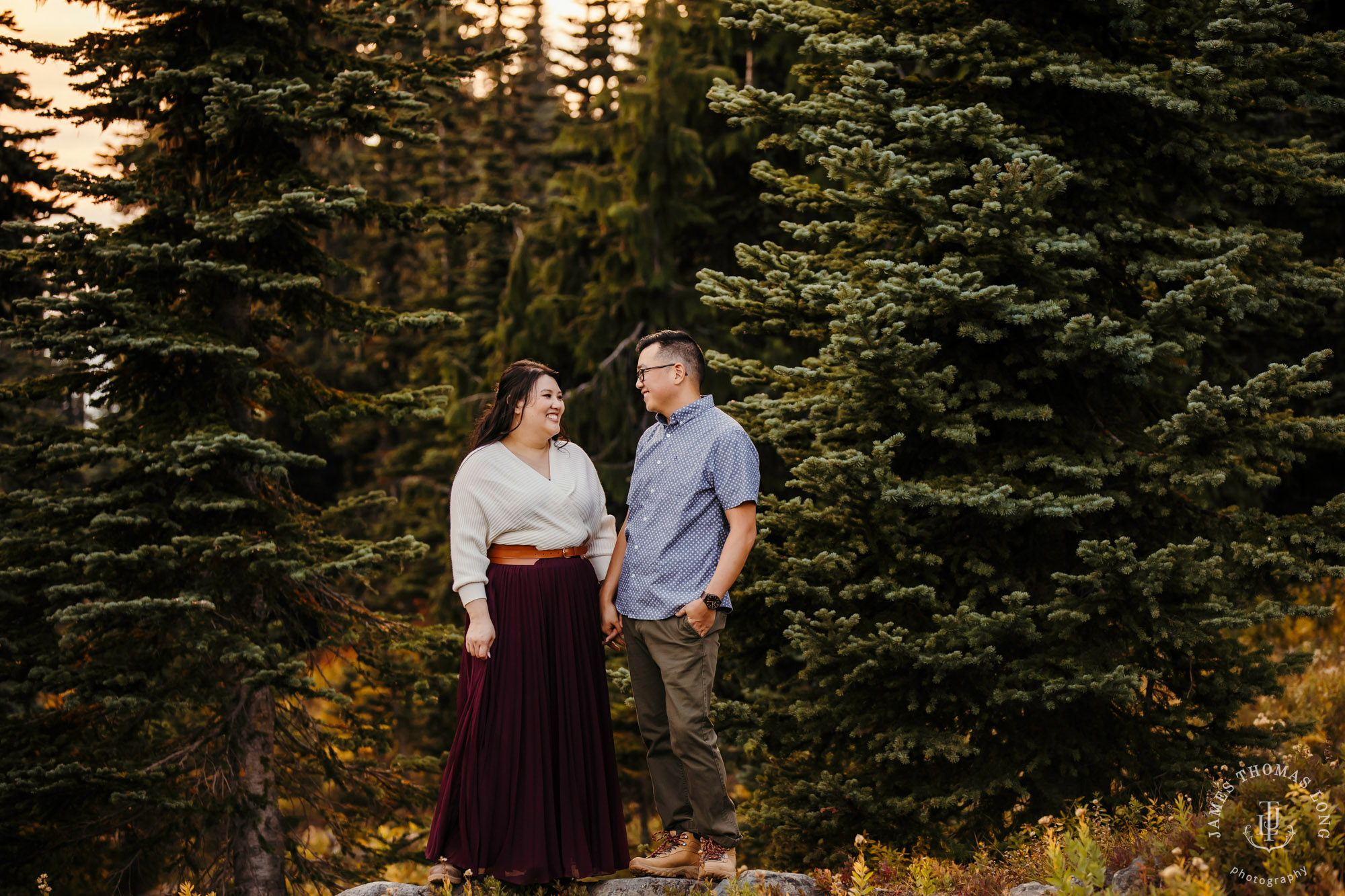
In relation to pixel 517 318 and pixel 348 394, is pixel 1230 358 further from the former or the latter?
pixel 517 318

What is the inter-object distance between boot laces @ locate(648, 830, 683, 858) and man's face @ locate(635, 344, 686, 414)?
2.02 metres

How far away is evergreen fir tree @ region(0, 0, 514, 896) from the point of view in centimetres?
677

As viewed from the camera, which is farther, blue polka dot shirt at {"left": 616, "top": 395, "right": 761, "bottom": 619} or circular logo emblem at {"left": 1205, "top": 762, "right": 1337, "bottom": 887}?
blue polka dot shirt at {"left": 616, "top": 395, "right": 761, "bottom": 619}

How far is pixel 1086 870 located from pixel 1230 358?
11.9 feet

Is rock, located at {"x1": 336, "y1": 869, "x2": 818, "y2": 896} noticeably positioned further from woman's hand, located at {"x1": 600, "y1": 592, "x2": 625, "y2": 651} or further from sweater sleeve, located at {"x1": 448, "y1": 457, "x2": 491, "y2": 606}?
sweater sleeve, located at {"x1": 448, "y1": 457, "x2": 491, "y2": 606}

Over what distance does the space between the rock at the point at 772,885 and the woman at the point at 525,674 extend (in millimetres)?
589

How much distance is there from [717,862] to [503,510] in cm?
185

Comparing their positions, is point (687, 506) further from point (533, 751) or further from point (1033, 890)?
point (1033, 890)

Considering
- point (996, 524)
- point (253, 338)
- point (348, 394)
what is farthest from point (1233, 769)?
point (253, 338)

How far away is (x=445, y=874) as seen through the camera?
434 cm

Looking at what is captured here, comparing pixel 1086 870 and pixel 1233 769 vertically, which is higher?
pixel 1086 870

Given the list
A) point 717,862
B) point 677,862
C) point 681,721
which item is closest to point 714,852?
point 717,862

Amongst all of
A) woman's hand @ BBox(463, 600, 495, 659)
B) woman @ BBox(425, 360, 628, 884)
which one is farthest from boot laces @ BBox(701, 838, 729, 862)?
woman's hand @ BBox(463, 600, 495, 659)

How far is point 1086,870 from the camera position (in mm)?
3146
